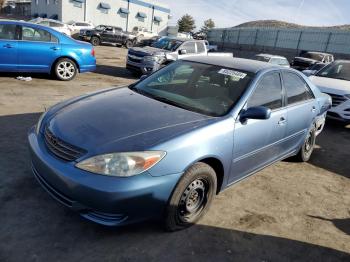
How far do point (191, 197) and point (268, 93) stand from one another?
1.75 meters

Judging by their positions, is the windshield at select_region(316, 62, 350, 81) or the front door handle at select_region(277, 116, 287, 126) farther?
the windshield at select_region(316, 62, 350, 81)

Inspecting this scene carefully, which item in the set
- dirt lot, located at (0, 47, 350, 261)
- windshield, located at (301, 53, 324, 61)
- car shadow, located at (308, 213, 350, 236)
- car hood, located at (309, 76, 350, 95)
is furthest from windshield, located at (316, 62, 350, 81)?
windshield, located at (301, 53, 324, 61)

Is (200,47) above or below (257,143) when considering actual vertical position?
above

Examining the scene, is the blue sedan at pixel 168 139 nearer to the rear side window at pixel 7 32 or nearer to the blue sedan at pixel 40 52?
the blue sedan at pixel 40 52

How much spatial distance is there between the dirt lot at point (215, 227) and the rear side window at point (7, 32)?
457cm

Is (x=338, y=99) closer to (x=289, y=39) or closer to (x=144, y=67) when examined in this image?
(x=144, y=67)

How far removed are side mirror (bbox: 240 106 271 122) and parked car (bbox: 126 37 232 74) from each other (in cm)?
916

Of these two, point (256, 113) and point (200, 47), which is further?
point (200, 47)

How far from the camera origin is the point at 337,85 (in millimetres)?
8461

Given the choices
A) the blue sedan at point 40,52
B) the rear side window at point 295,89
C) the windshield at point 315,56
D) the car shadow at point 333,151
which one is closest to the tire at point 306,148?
the car shadow at point 333,151

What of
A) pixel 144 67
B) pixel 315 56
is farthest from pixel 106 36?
pixel 144 67

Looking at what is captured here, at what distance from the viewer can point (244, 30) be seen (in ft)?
147

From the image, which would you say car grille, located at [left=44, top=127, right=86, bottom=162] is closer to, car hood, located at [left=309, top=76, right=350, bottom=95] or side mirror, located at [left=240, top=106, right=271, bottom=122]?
side mirror, located at [left=240, top=106, right=271, bottom=122]

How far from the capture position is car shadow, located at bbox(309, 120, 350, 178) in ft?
19.0
